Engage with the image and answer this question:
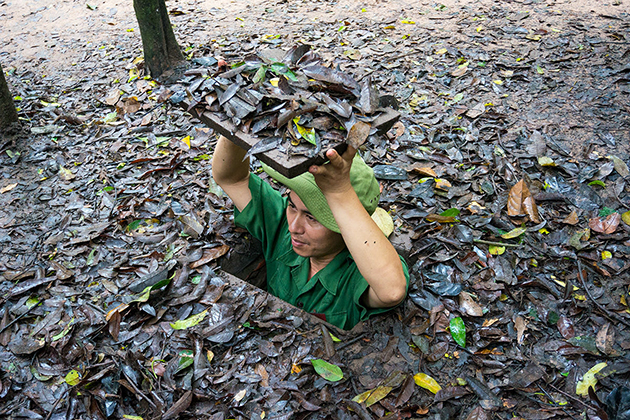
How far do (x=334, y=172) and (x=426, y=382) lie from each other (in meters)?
1.18

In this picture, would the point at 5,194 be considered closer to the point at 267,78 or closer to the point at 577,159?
the point at 267,78

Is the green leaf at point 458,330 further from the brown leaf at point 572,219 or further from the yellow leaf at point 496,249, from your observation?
the brown leaf at point 572,219

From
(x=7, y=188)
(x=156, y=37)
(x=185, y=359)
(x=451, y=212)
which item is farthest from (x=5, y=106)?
(x=451, y=212)

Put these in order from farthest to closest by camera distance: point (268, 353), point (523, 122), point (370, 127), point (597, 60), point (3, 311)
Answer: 1. point (597, 60)
2. point (523, 122)
3. point (3, 311)
4. point (268, 353)
5. point (370, 127)

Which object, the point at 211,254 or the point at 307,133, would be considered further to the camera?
the point at 211,254

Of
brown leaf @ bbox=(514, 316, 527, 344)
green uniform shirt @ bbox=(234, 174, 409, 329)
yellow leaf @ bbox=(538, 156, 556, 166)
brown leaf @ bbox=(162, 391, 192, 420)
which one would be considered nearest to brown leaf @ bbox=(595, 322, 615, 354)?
brown leaf @ bbox=(514, 316, 527, 344)

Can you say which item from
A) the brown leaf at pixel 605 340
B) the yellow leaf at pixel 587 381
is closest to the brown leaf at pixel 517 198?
the brown leaf at pixel 605 340

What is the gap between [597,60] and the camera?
494 centimetres

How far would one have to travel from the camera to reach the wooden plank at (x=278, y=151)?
1887 millimetres

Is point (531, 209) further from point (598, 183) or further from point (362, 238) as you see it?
point (362, 238)

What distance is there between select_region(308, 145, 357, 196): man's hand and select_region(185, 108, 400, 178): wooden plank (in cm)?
3

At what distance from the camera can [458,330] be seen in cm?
254

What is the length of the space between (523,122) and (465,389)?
9.32 feet

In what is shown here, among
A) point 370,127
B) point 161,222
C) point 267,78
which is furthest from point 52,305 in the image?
point 370,127
